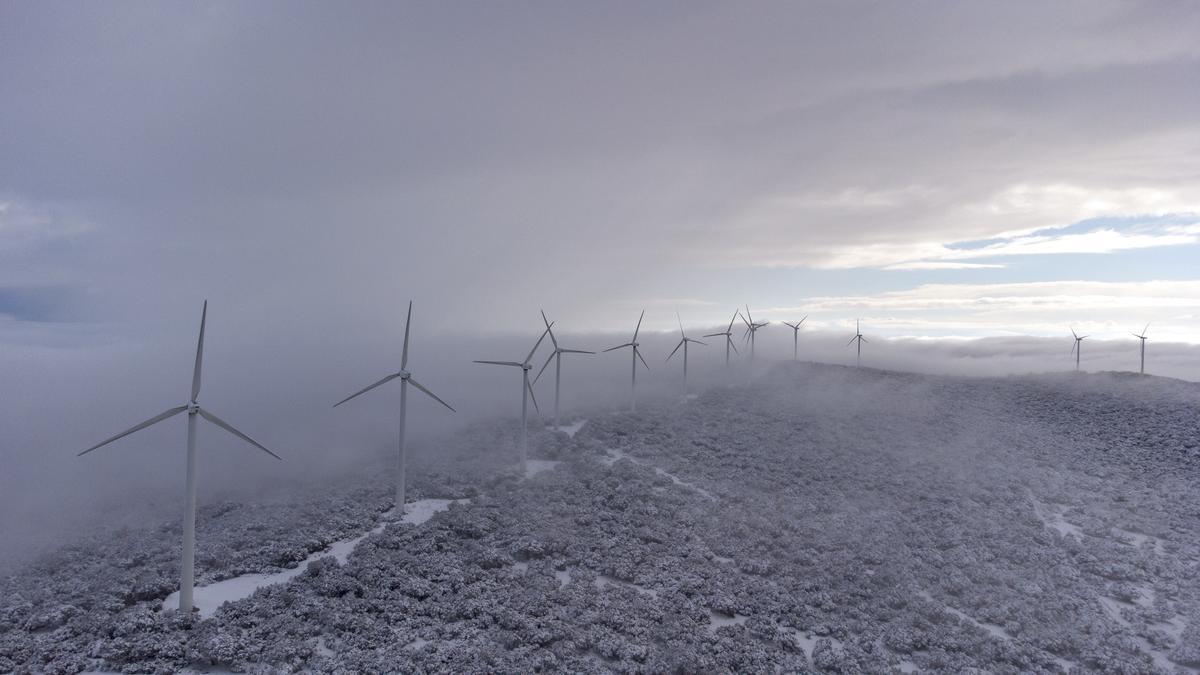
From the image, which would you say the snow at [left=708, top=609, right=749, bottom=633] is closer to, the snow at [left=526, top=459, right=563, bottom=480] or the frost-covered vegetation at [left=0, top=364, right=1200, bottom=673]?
the frost-covered vegetation at [left=0, top=364, right=1200, bottom=673]

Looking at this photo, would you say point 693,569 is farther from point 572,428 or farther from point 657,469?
point 572,428

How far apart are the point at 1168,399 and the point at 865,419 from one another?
4684 cm

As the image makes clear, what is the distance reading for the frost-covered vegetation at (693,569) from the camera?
41.9m

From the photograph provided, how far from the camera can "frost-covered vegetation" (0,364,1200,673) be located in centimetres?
4191

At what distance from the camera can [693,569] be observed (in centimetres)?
5384

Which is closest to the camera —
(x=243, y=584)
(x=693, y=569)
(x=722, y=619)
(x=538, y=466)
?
(x=722, y=619)

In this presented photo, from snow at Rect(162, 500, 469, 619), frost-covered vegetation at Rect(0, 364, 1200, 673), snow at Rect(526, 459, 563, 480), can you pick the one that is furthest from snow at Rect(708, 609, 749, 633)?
snow at Rect(526, 459, 563, 480)

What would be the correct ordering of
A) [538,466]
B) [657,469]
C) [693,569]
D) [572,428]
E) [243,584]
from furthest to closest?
1. [572,428]
2. [538,466]
3. [657,469]
4. [693,569]
5. [243,584]

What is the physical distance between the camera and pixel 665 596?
49469 mm

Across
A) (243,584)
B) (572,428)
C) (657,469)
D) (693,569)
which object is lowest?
(243,584)

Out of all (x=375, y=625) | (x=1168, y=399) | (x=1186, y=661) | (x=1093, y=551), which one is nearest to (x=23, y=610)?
(x=375, y=625)

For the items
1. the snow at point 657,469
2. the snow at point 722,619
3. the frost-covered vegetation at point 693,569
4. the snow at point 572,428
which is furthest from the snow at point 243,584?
the snow at point 572,428

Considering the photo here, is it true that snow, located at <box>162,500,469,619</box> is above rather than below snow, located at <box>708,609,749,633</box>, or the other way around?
above

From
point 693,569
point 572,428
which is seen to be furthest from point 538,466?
point 693,569
